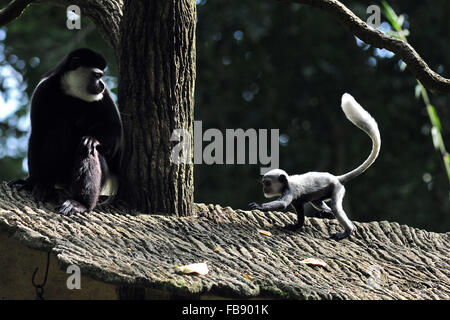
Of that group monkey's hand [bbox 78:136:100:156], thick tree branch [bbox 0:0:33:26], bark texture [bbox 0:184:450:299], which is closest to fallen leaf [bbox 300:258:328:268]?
bark texture [bbox 0:184:450:299]

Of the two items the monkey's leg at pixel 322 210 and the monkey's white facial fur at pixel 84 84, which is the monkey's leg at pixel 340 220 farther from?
the monkey's white facial fur at pixel 84 84

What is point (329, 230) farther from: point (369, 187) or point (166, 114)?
point (369, 187)

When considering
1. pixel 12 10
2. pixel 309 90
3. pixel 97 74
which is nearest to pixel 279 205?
pixel 97 74

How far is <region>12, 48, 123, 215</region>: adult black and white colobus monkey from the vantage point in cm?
378

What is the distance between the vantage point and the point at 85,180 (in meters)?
3.61

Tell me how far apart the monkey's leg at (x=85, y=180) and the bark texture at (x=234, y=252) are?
3.1 inches

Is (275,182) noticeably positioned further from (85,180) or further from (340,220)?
(85,180)

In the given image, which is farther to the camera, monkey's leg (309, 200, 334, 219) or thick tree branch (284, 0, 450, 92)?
monkey's leg (309, 200, 334, 219)

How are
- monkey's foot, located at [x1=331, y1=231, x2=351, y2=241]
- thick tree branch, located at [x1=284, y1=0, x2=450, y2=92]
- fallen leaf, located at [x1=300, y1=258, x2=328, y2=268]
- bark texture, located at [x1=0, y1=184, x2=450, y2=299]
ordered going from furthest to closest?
monkey's foot, located at [x1=331, y1=231, x2=351, y2=241], thick tree branch, located at [x1=284, y1=0, x2=450, y2=92], fallen leaf, located at [x1=300, y1=258, x2=328, y2=268], bark texture, located at [x1=0, y1=184, x2=450, y2=299]

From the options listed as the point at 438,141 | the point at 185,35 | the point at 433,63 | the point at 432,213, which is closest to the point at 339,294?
the point at 438,141

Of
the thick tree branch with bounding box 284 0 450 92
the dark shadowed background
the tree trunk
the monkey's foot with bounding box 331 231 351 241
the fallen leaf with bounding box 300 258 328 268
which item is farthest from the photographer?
the dark shadowed background

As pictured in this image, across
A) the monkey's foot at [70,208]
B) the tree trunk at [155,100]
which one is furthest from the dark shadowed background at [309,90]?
the monkey's foot at [70,208]

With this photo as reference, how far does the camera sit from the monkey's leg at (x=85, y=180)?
3.50 m

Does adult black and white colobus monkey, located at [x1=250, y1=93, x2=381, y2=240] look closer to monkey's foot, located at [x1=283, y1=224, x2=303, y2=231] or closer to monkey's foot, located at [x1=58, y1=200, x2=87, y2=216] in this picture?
monkey's foot, located at [x1=283, y1=224, x2=303, y2=231]
